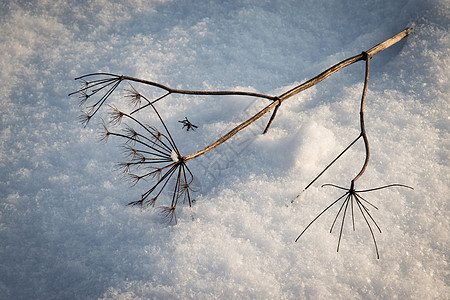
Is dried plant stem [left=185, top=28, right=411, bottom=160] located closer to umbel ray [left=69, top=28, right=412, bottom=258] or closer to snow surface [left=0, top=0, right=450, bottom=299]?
umbel ray [left=69, top=28, right=412, bottom=258]

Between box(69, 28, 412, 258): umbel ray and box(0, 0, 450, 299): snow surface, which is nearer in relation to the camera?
box(69, 28, 412, 258): umbel ray

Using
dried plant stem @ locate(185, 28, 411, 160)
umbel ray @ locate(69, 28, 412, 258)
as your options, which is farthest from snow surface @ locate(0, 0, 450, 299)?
dried plant stem @ locate(185, 28, 411, 160)

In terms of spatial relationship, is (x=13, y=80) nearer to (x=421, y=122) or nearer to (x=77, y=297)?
(x=77, y=297)

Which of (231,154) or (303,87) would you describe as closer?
(303,87)

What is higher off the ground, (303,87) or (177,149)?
(303,87)

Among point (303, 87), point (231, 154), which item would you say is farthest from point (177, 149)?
point (303, 87)

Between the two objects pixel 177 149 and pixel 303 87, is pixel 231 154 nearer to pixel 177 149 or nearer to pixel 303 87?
pixel 177 149

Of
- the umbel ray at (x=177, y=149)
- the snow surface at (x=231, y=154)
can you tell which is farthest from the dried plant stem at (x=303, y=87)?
the snow surface at (x=231, y=154)

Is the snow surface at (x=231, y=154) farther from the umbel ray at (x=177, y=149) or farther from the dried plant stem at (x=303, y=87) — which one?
the dried plant stem at (x=303, y=87)
